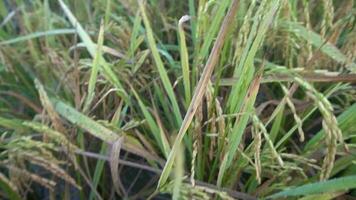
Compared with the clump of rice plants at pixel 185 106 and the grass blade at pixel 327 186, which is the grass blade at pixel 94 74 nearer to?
the clump of rice plants at pixel 185 106

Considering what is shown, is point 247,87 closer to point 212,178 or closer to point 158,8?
point 212,178

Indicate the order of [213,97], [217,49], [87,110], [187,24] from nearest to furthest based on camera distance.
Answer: [217,49]
[213,97]
[87,110]
[187,24]

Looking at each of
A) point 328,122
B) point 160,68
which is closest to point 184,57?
point 160,68

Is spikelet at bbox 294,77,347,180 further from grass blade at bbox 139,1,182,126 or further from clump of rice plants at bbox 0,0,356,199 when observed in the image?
grass blade at bbox 139,1,182,126

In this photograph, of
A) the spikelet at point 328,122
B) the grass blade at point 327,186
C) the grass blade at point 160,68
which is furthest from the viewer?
the grass blade at point 160,68

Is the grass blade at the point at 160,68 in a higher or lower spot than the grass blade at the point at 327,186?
higher

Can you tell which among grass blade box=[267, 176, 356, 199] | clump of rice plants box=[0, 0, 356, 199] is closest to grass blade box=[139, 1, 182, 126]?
clump of rice plants box=[0, 0, 356, 199]

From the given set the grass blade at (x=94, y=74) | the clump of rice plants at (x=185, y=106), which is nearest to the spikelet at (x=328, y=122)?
the clump of rice plants at (x=185, y=106)

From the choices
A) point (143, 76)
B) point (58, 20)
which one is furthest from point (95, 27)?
point (143, 76)
